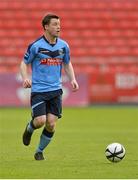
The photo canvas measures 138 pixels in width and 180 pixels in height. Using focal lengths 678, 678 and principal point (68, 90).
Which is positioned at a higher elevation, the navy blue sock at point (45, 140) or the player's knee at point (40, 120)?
the player's knee at point (40, 120)

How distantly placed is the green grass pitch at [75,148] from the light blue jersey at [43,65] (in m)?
1.12

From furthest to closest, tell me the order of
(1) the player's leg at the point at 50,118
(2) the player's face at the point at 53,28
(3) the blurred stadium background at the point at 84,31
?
(3) the blurred stadium background at the point at 84,31 < (1) the player's leg at the point at 50,118 < (2) the player's face at the point at 53,28

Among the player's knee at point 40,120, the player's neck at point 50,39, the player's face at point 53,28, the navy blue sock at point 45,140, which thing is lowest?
the navy blue sock at point 45,140

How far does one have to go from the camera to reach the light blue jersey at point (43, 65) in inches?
399

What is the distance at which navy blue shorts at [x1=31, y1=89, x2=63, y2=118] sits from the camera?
10.0 meters

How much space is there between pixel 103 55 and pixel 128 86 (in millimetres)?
4878

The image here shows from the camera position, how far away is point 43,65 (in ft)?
33.3

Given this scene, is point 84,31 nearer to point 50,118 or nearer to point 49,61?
point 49,61

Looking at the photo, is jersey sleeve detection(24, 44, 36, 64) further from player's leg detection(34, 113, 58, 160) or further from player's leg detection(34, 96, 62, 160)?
player's leg detection(34, 113, 58, 160)

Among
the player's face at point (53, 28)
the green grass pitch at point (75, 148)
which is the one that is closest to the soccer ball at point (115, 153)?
the green grass pitch at point (75, 148)

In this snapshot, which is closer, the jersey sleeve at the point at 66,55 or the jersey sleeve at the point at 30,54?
the jersey sleeve at the point at 30,54

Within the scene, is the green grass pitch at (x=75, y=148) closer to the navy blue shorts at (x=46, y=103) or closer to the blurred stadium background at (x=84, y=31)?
the navy blue shorts at (x=46, y=103)

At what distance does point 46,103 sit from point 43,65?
58 centimetres

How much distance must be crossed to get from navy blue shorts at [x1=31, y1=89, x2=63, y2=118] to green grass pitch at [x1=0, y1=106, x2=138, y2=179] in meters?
0.73
